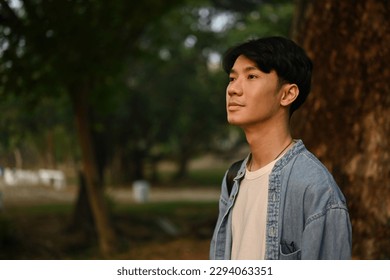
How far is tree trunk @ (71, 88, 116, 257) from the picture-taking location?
A: 14.0 meters

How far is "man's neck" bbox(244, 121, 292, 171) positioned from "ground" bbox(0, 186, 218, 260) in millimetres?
6944

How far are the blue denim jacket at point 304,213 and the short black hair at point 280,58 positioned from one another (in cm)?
31

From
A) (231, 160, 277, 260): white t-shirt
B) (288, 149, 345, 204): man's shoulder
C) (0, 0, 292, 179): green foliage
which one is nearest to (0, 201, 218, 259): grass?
(0, 0, 292, 179): green foliage

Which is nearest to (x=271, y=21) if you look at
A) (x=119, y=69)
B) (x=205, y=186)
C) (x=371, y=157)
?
(x=119, y=69)

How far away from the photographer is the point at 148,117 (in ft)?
104

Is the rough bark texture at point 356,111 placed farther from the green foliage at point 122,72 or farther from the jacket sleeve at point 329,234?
the green foliage at point 122,72

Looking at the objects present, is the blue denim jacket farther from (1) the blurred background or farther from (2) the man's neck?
(1) the blurred background

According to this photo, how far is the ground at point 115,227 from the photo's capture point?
13.0 metres

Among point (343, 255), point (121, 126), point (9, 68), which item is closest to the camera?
point (343, 255)

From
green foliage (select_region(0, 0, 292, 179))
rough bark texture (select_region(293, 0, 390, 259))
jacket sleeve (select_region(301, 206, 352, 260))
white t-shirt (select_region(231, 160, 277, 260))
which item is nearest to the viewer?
jacket sleeve (select_region(301, 206, 352, 260))

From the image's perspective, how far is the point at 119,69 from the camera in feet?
46.9

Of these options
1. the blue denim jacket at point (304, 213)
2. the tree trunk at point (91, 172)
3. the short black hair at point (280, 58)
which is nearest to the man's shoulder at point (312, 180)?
the blue denim jacket at point (304, 213)
